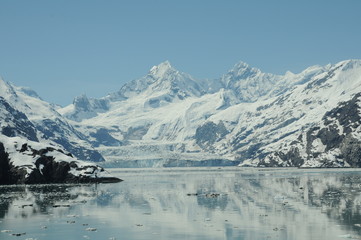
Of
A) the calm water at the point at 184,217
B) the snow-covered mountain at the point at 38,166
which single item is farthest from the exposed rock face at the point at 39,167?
the calm water at the point at 184,217

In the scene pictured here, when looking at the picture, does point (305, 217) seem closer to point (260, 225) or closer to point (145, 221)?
point (260, 225)

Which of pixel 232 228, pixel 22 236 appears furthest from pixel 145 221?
pixel 22 236

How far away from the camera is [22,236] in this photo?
61.5 metres

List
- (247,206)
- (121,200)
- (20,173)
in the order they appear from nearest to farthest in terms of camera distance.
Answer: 1. (247,206)
2. (121,200)
3. (20,173)

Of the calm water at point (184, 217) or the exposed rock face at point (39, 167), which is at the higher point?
the exposed rock face at point (39, 167)

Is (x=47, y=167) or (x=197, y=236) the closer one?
(x=197, y=236)

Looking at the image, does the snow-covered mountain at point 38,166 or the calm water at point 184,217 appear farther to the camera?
the snow-covered mountain at point 38,166

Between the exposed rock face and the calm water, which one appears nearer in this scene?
the calm water

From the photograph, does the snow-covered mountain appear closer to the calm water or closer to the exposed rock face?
the exposed rock face

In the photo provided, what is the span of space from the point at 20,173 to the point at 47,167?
29.5ft

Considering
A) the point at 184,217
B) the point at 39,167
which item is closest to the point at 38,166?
the point at 39,167

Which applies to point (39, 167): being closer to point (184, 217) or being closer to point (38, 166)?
point (38, 166)

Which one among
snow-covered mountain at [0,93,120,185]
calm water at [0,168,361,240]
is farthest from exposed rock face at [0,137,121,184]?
calm water at [0,168,361,240]

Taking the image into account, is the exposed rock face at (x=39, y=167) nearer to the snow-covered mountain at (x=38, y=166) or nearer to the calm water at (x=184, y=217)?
the snow-covered mountain at (x=38, y=166)
